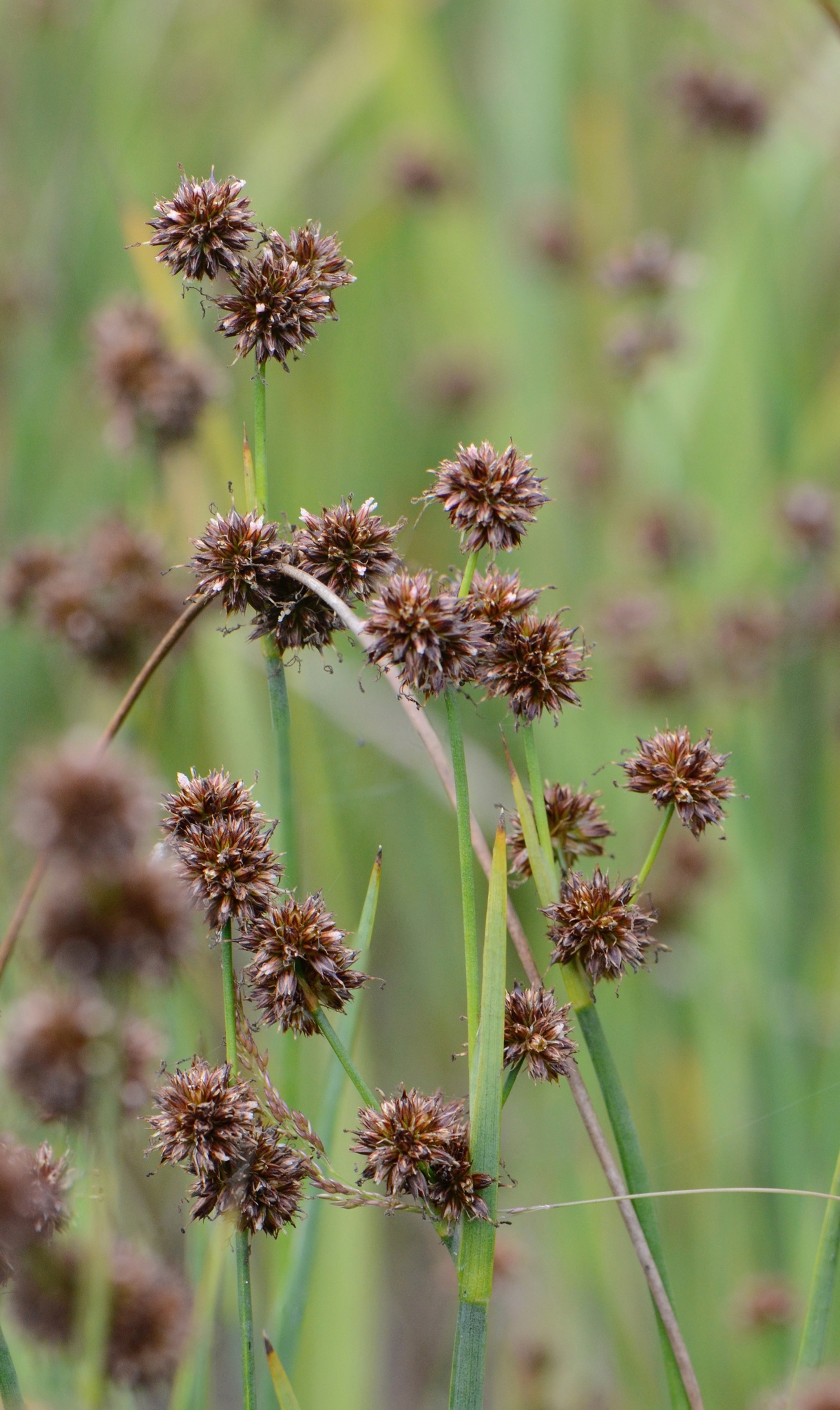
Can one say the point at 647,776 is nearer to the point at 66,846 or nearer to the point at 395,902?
the point at 66,846

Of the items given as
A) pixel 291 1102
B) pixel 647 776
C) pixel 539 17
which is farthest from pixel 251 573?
pixel 539 17

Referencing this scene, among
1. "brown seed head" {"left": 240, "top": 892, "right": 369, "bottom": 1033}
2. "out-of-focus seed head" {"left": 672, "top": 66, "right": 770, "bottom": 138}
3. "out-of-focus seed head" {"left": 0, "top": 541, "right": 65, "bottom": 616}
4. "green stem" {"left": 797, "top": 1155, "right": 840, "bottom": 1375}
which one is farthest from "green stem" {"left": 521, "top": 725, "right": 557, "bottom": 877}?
"out-of-focus seed head" {"left": 672, "top": 66, "right": 770, "bottom": 138}

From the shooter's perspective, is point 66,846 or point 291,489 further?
point 291,489

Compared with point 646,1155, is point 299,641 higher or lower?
lower

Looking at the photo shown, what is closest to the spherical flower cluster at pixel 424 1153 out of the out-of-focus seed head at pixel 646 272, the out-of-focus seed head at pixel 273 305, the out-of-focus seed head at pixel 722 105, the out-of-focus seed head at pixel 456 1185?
the out-of-focus seed head at pixel 456 1185

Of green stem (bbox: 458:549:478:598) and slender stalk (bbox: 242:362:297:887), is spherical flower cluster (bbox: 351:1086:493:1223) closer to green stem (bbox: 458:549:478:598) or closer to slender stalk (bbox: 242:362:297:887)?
slender stalk (bbox: 242:362:297:887)

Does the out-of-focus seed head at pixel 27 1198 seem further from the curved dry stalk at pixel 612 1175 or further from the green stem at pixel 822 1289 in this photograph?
the green stem at pixel 822 1289
